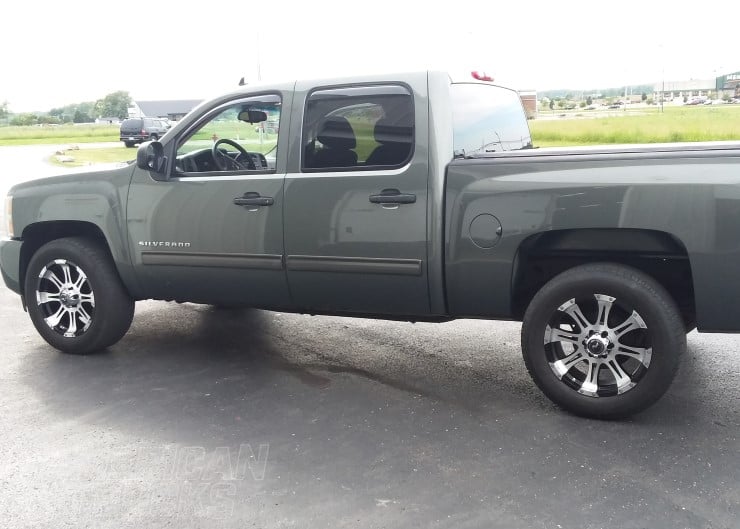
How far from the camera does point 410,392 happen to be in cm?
420

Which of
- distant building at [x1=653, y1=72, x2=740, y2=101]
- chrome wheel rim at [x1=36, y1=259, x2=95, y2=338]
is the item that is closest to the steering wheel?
chrome wheel rim at [x1=36, y1=259, x2=95, y2=338]

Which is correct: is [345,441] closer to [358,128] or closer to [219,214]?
[219,214]

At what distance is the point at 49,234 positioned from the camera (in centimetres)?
513

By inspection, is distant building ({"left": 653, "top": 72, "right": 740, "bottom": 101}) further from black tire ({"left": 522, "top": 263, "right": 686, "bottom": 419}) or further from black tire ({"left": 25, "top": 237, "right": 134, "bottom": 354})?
black tire ({"left": 25, "top": 237, "right": 134, "bottom": 354})

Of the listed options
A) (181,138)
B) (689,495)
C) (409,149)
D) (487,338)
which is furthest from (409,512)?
(181,138)

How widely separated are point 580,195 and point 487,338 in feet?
6.43

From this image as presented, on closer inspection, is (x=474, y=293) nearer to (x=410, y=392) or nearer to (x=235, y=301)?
(x=410, y=392)

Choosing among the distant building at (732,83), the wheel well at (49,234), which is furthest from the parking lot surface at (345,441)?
the distant building at (732,83)

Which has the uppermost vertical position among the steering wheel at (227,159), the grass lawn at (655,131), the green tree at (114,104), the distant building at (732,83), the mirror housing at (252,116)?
the green tree at (114,104)

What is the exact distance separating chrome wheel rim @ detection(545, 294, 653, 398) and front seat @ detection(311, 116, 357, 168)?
1.52 m

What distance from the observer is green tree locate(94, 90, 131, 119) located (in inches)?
4774

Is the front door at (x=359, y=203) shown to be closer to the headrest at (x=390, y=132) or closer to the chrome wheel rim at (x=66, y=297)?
the headrest at (x=390, y=132)

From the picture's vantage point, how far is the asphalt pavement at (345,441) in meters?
2.91

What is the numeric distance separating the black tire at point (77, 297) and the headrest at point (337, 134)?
1852 mm
